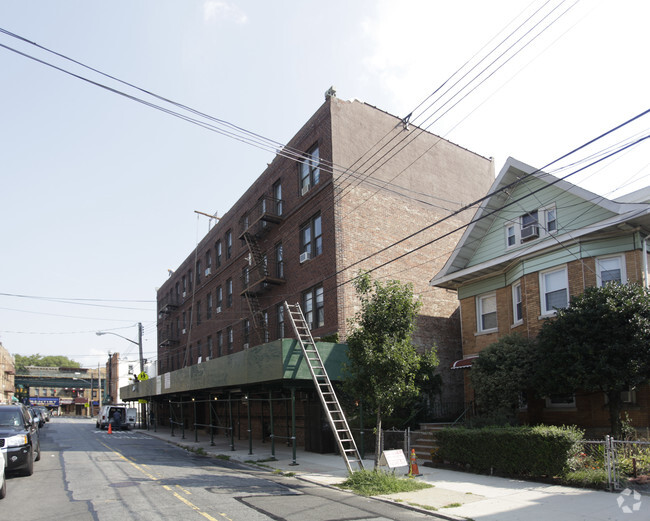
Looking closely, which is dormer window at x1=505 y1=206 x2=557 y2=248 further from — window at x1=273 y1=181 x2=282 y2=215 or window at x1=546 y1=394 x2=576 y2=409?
window at x1=273 y1=181 x2=282 y2=215

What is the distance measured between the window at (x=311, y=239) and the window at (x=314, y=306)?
5.17 ft

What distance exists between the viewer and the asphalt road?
980 cm

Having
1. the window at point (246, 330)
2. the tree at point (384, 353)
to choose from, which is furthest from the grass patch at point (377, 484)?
Result: the window at point (246, 330)

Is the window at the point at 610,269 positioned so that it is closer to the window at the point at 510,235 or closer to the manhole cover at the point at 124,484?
the window at the point at 510,235

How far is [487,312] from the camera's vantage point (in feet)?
68.8

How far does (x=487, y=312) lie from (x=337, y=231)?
21.8 feet

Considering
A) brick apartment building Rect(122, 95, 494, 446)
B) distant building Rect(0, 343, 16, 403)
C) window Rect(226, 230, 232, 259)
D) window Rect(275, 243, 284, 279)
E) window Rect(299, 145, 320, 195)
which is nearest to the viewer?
brick apartment building Rect(122, 95, 494, 446)

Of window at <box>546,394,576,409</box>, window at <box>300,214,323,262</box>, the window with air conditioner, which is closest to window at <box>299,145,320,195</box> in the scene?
window at <box>300,214,323,262</box>

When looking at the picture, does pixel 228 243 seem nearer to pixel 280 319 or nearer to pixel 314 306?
pixel 280 319

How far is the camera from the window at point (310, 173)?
950 inches

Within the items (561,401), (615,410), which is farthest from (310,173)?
(615,410)

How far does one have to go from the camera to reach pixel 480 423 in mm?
15844

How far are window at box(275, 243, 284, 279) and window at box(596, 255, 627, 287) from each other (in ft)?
46.6

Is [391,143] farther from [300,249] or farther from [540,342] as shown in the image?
[540,342]
